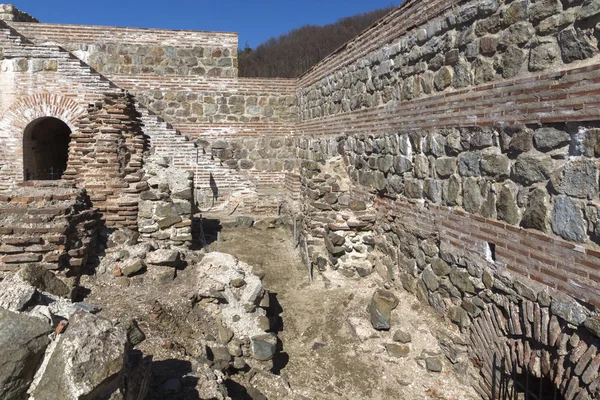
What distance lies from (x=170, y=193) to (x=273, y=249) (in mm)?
3026

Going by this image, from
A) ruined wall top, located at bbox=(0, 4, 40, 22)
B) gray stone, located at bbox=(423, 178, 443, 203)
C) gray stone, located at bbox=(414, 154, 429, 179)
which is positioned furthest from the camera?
ruined wall top, located at bbox=(0, 4, 40, 22)

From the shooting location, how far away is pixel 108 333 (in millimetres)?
2508

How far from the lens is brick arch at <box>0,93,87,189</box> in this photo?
9406 mm

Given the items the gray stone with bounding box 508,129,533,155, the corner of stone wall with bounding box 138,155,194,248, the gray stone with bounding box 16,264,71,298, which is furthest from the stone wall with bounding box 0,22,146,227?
the gray stone with bounding box 508,129,533,155

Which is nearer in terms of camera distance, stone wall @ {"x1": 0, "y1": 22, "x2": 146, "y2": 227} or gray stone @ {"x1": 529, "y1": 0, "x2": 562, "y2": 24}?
gray stone @ {"x1": 529, "y1": 0, "x2": 562, "y2": 24}

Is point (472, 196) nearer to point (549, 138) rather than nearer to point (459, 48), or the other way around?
point (549, 138)

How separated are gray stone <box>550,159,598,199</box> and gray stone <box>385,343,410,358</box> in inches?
104

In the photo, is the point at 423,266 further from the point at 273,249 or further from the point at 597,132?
the point at 273,249

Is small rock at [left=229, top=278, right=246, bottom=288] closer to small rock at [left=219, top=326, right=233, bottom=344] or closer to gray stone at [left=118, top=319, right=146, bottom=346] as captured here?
small rock at [left=219, top=326, right=233, bottom=344]

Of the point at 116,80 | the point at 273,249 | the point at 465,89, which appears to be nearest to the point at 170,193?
the point at 273,249

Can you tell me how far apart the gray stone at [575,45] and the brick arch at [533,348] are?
75.8 inches

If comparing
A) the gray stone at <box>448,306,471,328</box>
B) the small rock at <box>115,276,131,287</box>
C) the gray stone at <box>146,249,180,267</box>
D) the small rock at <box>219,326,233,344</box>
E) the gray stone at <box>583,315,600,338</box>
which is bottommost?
the small rock at <box>219,326,233,344</box>

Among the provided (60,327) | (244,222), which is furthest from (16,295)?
(244,222)

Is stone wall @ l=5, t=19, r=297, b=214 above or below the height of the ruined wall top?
below
